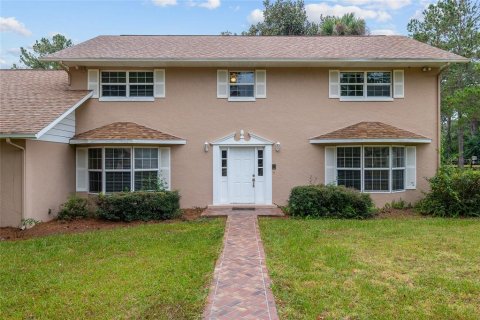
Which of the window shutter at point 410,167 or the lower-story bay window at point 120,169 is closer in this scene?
the lower-story bay window at point 120,169

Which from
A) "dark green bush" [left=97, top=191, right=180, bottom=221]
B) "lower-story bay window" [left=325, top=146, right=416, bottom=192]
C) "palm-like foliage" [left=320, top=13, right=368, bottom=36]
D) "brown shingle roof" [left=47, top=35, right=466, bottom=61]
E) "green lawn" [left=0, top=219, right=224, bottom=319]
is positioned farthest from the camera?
"palm-like foliage" [left=320, top=13, right=368, bottom=36]

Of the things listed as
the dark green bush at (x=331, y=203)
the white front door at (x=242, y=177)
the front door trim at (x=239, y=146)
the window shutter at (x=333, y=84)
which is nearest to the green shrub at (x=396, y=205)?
the dark green bush at (x=331, y=203)

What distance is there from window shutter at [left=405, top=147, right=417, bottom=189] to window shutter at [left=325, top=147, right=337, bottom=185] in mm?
2533

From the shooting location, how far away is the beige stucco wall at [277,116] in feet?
42.2

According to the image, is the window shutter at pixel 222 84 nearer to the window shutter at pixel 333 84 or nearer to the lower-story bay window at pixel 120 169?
the lower-story bay window at pixel 120 169

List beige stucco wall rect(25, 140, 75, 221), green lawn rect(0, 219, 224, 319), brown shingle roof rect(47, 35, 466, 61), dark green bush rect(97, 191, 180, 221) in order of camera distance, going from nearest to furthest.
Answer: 1. green lawn rect(0, 219, 224, 319)
2. beige stucco wall rect(25, 140, 75, 221)
3. dark green bush rect(97, 191, 180, 221)
4. brown shingle roof rect(47, 35, 466, 61)

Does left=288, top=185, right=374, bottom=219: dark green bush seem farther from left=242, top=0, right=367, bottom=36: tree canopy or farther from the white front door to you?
left=242, top=0, right=367, bottom=36: tree canopy

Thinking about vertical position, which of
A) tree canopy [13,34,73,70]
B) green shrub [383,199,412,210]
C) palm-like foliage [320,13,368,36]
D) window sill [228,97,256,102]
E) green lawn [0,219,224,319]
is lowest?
green lawn [0,219,224,319]

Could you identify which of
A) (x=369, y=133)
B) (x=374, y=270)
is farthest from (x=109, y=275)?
(x=369, y=133)

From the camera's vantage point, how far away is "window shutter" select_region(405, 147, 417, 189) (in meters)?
12.7

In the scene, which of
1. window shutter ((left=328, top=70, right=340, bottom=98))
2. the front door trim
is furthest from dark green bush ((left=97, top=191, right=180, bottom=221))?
window shutter ((left=328, top=70, right=340, bottom=98))

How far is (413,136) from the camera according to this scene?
1232cm

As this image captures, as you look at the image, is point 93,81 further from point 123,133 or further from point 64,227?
point 64,227

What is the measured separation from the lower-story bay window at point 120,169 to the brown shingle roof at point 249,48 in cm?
318
